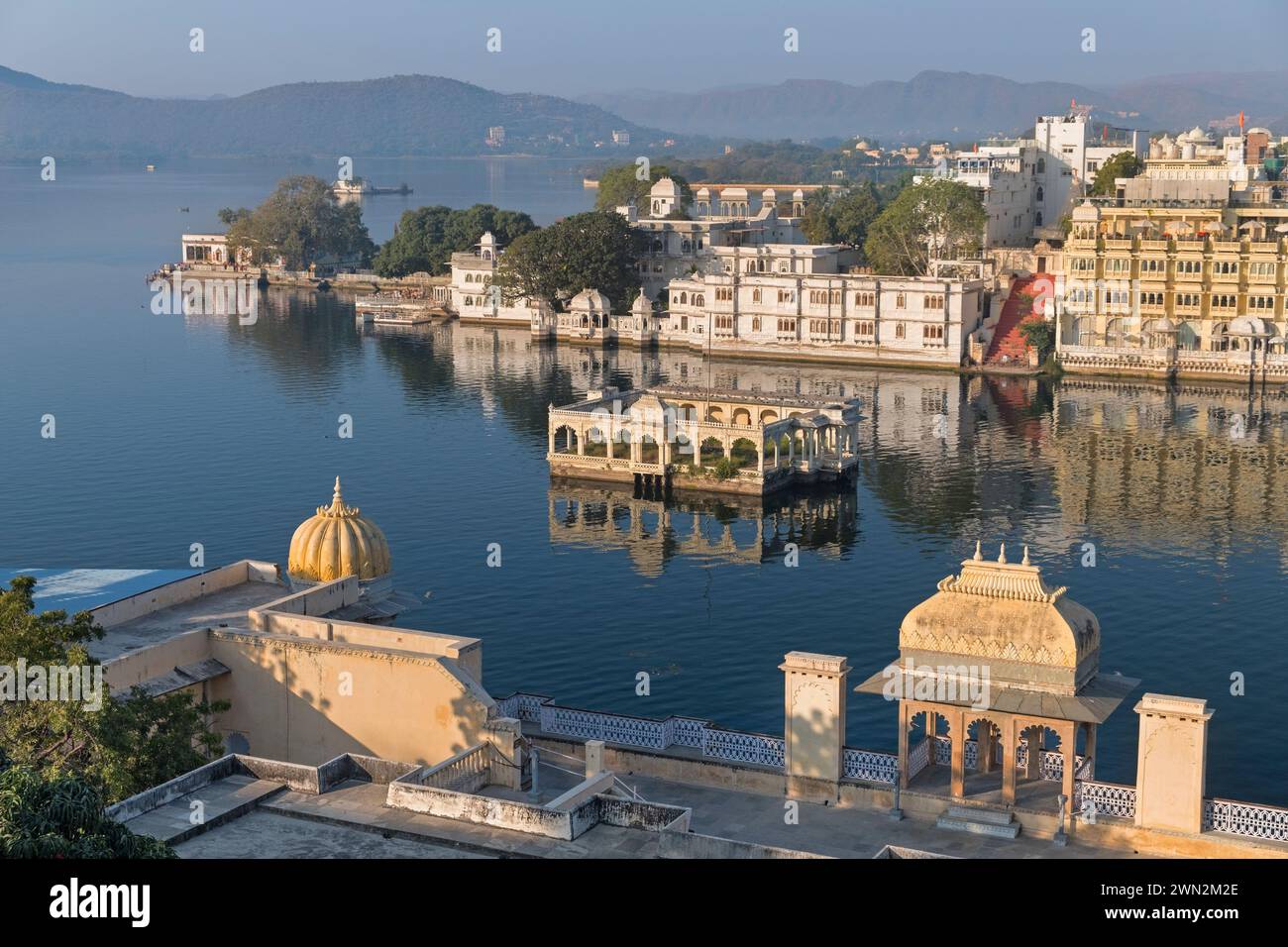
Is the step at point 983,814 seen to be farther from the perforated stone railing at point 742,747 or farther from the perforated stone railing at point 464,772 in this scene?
the perforated stone railing at point 464,772

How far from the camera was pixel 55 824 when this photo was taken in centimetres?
2050

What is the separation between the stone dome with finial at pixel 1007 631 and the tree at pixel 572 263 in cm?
9593

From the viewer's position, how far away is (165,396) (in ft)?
332

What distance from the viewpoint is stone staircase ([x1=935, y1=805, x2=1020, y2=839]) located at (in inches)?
1168

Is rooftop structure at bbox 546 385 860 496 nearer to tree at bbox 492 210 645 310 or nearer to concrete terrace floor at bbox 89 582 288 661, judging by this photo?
concrete terrace floor at bbox 89 582 288 661

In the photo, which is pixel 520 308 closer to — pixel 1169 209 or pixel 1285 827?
pixel 1169 209

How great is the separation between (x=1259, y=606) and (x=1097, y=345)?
169 ft

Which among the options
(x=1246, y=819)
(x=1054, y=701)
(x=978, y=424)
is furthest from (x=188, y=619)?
(x=978, y=424)

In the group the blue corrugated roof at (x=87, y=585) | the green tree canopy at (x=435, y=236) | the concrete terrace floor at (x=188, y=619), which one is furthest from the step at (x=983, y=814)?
the green tree canopy at (x=435, y=236)

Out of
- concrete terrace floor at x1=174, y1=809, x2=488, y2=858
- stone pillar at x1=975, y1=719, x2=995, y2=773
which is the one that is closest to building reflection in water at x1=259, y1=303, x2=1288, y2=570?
stone pillar at x1=975, y1=719, x2=995, y2=773

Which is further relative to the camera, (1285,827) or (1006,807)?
(1006,807)

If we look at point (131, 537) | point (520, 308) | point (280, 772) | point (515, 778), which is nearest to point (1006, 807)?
point (515, 778)

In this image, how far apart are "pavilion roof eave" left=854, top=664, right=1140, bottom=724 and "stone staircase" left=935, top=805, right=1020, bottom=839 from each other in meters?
1.70

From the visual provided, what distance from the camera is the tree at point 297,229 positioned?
16512cm
